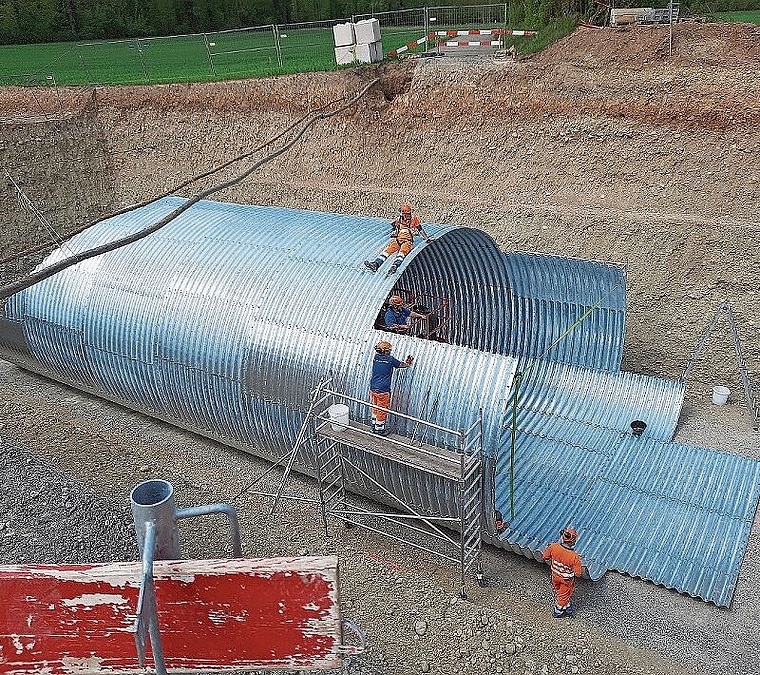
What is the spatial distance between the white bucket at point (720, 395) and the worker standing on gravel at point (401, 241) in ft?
23.2

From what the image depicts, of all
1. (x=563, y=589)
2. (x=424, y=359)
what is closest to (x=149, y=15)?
(x=424, y=359)

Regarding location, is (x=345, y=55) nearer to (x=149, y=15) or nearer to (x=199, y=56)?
(x=199, y=56)

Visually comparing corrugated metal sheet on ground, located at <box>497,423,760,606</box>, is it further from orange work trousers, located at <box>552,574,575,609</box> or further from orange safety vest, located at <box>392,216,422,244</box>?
orange safety vest, located at <box>392,216,422,244</box>

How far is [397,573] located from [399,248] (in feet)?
17.4

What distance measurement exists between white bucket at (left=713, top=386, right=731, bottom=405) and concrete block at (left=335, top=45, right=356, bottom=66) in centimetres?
1686

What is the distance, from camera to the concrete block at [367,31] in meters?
23.4

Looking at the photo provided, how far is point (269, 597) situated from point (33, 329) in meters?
13.0

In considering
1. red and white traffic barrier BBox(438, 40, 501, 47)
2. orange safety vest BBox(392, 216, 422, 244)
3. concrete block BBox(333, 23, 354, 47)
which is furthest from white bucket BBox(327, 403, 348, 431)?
red and white traffic barrier BBox(438, 40, 501, 47)

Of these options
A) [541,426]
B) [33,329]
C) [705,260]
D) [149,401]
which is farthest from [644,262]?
[33,329]

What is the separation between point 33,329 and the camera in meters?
15.2

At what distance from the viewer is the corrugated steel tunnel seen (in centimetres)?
1056

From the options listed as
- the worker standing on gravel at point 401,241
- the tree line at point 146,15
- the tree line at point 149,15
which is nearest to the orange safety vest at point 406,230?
the worker standing on gravel at point 401,241

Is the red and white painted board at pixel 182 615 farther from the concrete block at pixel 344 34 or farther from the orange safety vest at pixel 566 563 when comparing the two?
the concrete block at pixel 344 34

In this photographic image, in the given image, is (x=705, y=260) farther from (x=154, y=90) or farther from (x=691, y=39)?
(x=154, y=90)
